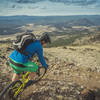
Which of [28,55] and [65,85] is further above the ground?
[28,55]

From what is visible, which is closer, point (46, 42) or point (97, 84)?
point (46, 42)

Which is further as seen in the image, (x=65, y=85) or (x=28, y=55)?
(x=65, y=85)

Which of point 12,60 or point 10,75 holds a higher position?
point 12,60

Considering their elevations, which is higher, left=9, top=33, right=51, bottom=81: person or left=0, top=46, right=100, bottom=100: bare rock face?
left=9, top=33, right=51, bottom=81: person

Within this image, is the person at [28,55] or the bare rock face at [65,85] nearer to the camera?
the person at [28,55]

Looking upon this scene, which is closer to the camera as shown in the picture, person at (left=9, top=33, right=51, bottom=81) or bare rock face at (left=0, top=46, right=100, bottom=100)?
person at (left=9, top=33, right=51, bottom=81)

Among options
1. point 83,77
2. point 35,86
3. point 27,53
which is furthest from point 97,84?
point 27,53

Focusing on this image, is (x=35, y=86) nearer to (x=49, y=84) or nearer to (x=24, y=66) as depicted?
(x=49, y=84)

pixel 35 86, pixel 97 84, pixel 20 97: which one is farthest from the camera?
pixel 97 84

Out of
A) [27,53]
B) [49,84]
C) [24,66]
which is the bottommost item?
[49,84]

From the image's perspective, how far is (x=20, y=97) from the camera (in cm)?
579

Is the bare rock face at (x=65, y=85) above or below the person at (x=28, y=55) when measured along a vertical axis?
below

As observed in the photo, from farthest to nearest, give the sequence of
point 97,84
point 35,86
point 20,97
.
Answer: point 97,84 → point 35,86 → point 20,97

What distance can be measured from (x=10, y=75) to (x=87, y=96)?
196 inches
